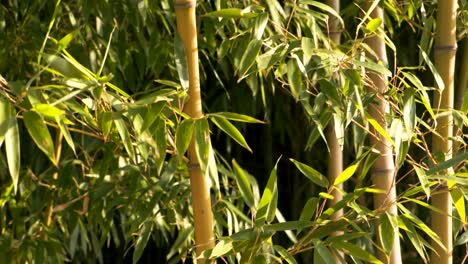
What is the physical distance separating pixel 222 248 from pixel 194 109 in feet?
0.57

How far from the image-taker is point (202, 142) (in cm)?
110

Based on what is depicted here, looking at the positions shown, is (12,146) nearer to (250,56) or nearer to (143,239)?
(250,56)

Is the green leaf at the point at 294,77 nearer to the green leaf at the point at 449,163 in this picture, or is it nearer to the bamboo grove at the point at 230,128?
the bamboo grove at the point at 230,128

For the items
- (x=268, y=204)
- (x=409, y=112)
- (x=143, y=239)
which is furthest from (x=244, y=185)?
(x=143, y=239)

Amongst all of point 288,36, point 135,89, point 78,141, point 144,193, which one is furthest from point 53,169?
point 288,36

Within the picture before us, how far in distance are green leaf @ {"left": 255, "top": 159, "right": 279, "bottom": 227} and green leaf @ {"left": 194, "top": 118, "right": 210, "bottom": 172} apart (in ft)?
0.30

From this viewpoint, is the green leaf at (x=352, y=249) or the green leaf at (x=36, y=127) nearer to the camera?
the green leaf at (x=36, y=127)

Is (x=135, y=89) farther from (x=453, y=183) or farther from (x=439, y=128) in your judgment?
(x=453, y=183)

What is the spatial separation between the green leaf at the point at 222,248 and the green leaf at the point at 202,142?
10 cm

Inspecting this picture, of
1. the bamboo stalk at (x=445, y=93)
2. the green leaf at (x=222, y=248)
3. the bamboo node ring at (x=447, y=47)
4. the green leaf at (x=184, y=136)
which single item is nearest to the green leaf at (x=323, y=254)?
the green leaf at (x=222, y=248)

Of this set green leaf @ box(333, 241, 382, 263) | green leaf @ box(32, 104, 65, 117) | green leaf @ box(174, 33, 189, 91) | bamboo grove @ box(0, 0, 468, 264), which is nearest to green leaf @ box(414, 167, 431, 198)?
bamboo grove @ box(0, 0, 468, 264)

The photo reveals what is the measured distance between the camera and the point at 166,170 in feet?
5.65

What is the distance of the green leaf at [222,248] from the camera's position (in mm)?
1104

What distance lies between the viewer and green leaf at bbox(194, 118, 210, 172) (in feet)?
3.58
